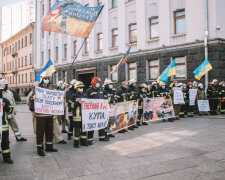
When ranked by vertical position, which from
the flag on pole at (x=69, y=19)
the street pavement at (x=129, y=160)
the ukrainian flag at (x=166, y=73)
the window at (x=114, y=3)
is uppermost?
the window at (x=114, y=3)

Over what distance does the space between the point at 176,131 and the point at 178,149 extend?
2.57 m

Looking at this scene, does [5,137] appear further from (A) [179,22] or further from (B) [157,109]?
(A) [179,22]

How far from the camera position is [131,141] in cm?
712

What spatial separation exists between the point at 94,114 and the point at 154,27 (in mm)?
13937

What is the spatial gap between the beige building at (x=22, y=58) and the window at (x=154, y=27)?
2460 cm

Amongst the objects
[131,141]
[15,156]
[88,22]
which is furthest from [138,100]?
[15,156]

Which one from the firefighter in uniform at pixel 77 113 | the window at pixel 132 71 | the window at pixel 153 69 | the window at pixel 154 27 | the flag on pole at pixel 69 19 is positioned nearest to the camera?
the firefighter in uniform at pixel 77 113

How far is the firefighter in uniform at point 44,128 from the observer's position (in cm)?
570

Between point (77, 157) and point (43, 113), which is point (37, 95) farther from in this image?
point (77, 157)

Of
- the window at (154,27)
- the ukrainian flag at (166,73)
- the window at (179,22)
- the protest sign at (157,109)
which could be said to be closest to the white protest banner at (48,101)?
the protest sign at (157,109)

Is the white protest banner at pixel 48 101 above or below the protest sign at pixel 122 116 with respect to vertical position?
above

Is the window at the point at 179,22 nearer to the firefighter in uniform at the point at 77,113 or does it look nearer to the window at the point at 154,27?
the window at the point at 154,27

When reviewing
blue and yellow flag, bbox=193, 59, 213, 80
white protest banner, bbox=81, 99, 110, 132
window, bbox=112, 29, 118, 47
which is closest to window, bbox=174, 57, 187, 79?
blue and yellow flag, bbox=193, 59, 213, 80

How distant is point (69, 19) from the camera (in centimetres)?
907
